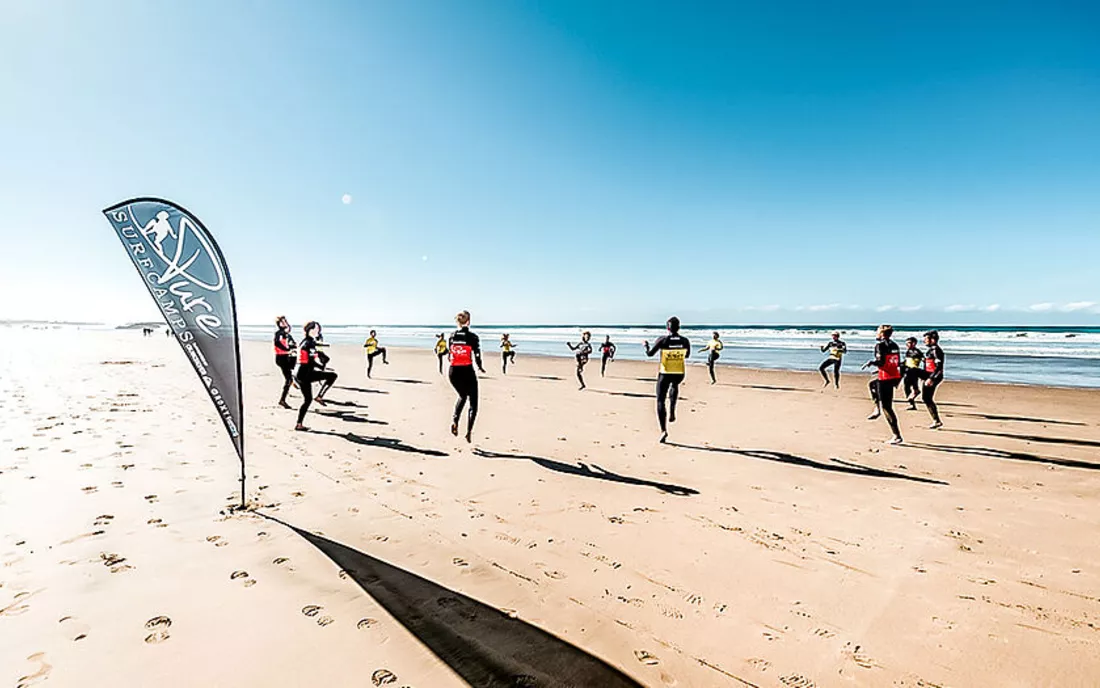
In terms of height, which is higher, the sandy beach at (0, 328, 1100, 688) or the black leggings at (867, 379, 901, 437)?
the black leggings at (867, 379, 901, 437)

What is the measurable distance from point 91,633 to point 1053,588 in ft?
23.1

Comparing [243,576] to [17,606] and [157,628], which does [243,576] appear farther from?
[17,606]

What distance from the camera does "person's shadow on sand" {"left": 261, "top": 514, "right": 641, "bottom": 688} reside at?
2.71 metres

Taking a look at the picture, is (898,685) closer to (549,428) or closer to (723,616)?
(723,616)

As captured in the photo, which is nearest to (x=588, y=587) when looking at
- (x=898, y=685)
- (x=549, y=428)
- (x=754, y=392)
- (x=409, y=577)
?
(x=409, y=577)

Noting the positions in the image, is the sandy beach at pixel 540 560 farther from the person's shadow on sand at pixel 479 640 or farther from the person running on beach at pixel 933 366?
the person running on beach at pixel 933 366

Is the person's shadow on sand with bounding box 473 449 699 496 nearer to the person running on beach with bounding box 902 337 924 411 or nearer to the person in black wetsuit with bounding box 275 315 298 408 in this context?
the person in black wetsuit with bounding box 275 315 298 408

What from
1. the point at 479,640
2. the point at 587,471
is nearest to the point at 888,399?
the point at 587,471

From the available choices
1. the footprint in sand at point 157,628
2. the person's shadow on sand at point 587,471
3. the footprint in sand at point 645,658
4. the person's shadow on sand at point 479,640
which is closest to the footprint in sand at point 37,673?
the footprint in sand at point 157,628

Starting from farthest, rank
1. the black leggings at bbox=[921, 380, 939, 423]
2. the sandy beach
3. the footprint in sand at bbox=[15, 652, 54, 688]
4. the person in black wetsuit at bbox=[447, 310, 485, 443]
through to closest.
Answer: the black leggings at bbox=[921, 380, 939, 423], the person in black wetsuit at bbox=[447, 310, 485, 443], the sandy beach, the footprint in sand at bbox=[15, 652, 54, 688]

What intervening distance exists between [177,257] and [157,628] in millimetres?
3396

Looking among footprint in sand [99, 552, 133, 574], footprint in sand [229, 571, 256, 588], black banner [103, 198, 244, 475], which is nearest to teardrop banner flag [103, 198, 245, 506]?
black banner [103, 198, 244, 475]

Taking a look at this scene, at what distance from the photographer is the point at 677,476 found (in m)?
6.67

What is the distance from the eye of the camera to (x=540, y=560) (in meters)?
4.12
